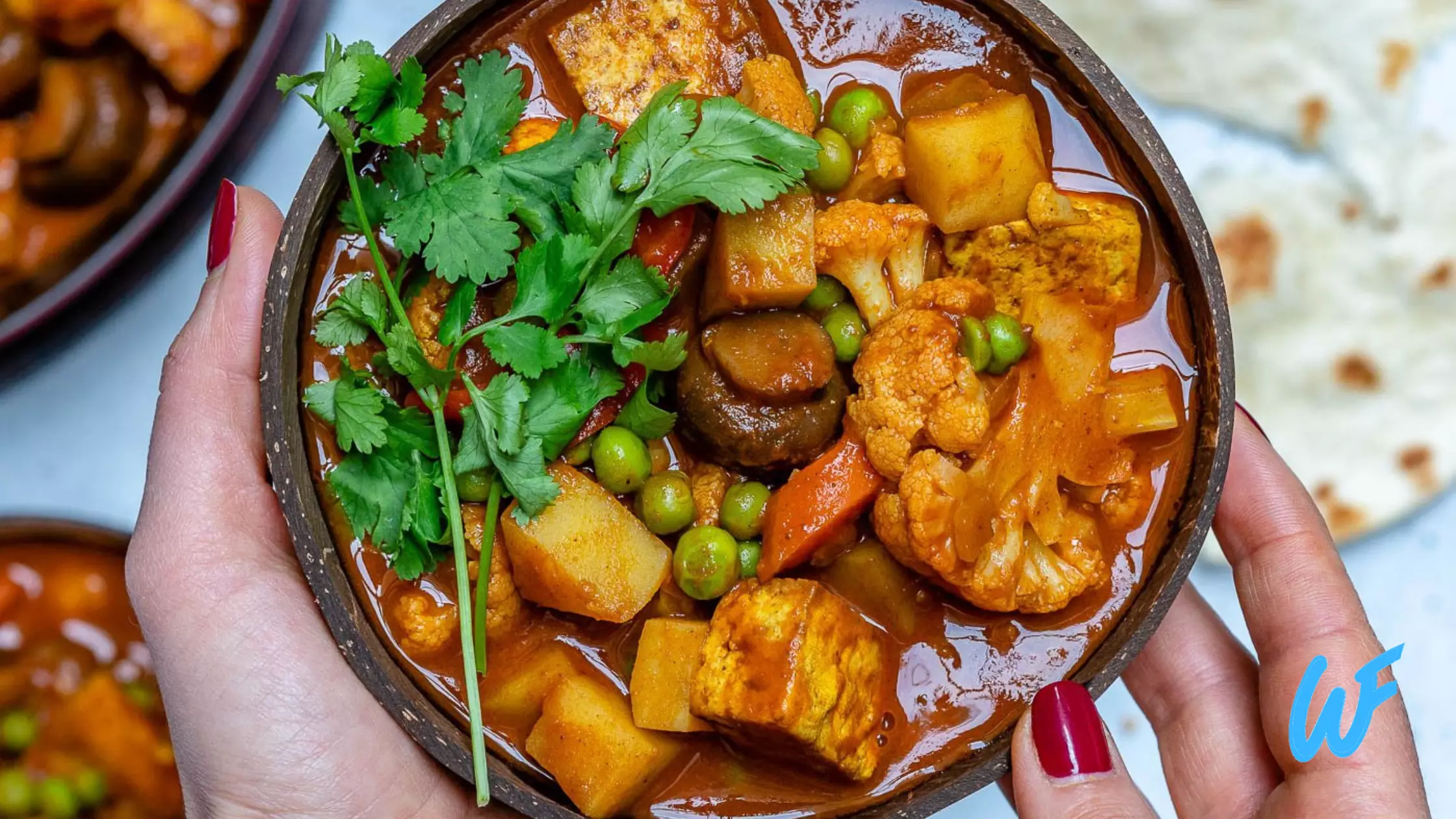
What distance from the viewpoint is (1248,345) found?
4.13 metres

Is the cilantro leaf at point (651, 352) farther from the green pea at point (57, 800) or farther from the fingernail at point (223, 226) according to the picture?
the green pea at point (57, 800)

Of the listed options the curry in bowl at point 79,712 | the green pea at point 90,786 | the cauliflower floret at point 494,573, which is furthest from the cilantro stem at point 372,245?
the green pea at point 90,786

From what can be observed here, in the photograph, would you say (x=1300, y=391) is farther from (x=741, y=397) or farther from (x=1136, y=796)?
(x=741, y=397)

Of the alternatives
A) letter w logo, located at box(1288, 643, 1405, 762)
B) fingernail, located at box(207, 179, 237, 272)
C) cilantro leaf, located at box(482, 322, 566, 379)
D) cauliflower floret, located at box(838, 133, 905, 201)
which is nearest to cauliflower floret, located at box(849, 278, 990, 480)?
cauliflower floret, located at box(838, 133, 905, 201)

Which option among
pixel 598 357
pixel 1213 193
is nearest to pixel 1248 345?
pixel 1213 193

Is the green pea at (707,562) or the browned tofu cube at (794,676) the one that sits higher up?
the green pea at (707,562)

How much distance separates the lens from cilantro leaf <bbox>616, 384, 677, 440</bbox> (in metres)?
2.42

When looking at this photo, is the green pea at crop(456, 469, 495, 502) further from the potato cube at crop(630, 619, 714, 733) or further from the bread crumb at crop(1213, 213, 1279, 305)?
the bread crumb at crop(1213, 213, 1279, 305)

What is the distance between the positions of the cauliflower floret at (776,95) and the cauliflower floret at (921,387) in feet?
1.38

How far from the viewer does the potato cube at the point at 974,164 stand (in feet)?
8.02

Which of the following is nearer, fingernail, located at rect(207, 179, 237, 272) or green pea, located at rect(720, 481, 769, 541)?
green pea, located at rect(720, 481, 769, 541)

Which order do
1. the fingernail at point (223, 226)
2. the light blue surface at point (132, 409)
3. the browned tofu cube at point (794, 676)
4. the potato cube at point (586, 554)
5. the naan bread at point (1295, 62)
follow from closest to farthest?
the browned tofu cube at point (794, 676), the potato cube at point (586, 554), the fingernail at point (223, 226), the light blue surface at point (132, 409), the naan bread at point (1295, 62)

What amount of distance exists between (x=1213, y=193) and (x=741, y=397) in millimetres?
2438

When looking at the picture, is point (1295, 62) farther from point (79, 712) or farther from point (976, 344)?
point (79, 712)
